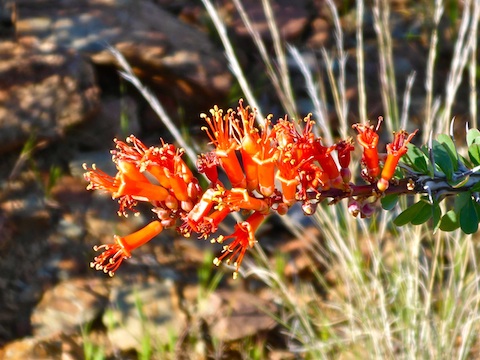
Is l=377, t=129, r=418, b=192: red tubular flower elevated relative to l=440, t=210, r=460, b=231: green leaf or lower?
elevated

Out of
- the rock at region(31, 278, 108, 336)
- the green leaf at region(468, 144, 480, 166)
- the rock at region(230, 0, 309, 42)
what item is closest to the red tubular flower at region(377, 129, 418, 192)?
the green leaf at region(468, 144, 480, 166)

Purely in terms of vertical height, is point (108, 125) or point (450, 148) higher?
point (450, 148)

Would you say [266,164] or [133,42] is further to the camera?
[133,42]

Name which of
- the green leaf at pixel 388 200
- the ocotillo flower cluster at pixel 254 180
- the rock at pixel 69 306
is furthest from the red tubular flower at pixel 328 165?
the rock at pixel 69 306

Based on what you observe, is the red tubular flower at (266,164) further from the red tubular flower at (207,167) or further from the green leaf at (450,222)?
the green leaf at (450,222)

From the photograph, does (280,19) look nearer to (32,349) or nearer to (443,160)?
(32,349)

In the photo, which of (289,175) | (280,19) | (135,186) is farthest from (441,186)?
(280,19)

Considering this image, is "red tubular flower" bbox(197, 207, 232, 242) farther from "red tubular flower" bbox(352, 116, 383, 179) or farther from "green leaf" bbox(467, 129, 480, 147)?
"green leaf" bbox(467, 129, 480, 147)
